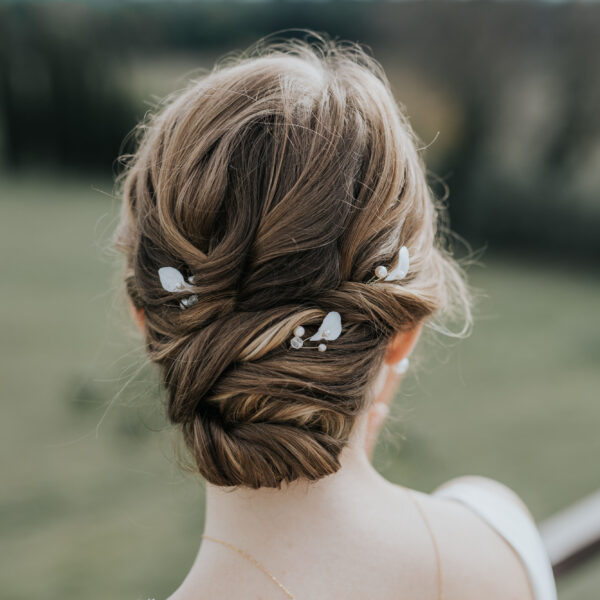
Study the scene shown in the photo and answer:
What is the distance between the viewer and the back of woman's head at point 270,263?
1024 mm

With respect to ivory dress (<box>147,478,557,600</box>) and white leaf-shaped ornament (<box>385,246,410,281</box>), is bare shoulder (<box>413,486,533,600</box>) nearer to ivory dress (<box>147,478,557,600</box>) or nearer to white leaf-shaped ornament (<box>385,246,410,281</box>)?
ivory dress (<box>147,478,557,600</box>)

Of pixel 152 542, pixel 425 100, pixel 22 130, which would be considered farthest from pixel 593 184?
pixel 22 130

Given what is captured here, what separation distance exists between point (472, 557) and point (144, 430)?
350 centimetres

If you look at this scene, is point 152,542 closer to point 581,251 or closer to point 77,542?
point 77,542

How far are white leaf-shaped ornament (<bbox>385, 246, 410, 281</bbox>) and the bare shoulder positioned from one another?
1.30 ft

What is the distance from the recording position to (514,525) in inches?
52.9

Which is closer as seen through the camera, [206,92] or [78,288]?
[206,92]

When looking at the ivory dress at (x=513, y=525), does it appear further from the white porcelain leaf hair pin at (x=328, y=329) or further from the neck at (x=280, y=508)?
the white porcelain leaf hair pin at (x=328, y=329)

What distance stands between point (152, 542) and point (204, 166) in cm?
279

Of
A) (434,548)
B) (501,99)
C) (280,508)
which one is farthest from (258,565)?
(501,99)

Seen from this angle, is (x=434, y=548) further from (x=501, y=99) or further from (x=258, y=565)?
(x=501, y=99)

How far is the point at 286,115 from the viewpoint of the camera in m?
1.06

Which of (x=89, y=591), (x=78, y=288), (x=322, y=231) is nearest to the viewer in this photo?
(x=322, y=231)

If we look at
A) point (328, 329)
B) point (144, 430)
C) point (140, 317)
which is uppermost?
point (328, 329)
